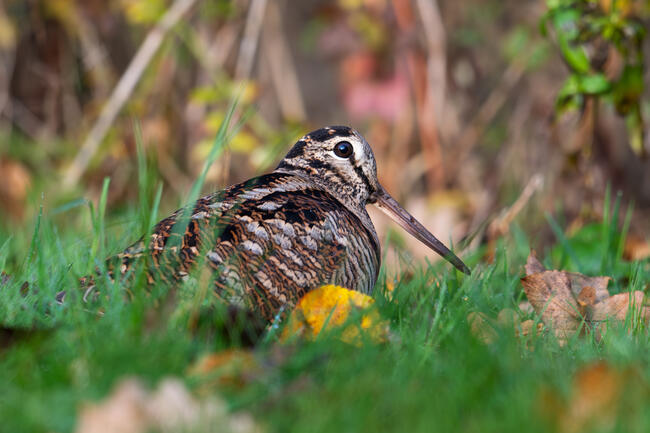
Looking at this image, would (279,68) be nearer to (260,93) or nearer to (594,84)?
(260,93)

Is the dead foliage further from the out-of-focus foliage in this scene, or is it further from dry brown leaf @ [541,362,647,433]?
the out-of-focus foliage

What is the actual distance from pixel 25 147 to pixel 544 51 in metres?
4.23

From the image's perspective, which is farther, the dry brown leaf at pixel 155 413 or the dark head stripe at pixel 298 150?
the dark head stripe at pixel 298 150

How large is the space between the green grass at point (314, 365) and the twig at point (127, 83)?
10.5 feet

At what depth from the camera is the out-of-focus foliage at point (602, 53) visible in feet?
12.4

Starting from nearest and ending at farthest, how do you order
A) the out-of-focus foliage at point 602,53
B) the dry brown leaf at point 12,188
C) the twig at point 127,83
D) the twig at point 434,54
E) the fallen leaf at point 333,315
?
the fallen leaf at point 333,315 < the out-of-focus foliage at point 602,53 < the twig at point 127,83 < the twig at point 434,54 < the dry brown leaf at point 12,188

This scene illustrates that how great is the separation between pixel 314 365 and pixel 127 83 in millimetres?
4139

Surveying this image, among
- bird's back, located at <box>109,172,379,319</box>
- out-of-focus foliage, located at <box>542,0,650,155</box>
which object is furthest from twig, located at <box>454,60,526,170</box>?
bird's back, located at <box>109,172,379,319</box>

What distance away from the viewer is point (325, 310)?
7.27ft

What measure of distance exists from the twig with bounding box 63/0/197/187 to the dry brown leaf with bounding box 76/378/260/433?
Answer: 4.20m

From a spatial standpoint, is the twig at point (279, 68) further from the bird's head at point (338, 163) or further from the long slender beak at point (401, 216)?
the bird's head at point (338, 163)

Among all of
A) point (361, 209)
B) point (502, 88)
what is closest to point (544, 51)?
point (502, 88)

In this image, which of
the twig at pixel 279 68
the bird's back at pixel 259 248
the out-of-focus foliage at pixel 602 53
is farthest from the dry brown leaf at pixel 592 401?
the twig at pixel 279 68

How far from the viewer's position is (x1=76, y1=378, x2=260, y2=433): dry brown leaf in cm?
140
